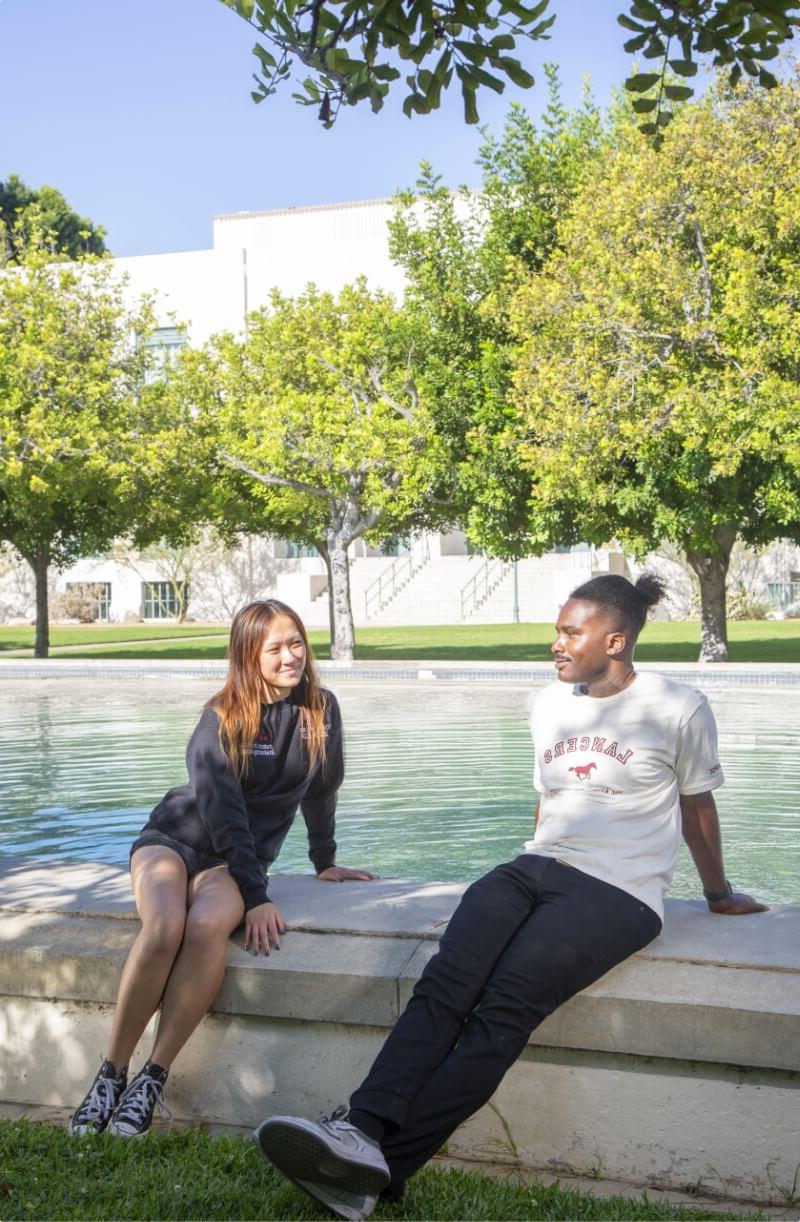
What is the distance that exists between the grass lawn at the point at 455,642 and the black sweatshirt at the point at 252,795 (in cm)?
1824

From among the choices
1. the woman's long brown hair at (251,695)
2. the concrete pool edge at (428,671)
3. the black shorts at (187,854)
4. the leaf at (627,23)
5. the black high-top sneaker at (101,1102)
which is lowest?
the black high-top sneaker at (101,1102)

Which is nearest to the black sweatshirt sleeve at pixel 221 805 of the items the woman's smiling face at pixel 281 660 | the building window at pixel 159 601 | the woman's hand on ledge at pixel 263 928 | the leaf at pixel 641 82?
the woman's hand on ledge at pixel 263 928

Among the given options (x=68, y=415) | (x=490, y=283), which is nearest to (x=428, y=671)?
(x=490, y=283)

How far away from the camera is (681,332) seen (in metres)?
20.0

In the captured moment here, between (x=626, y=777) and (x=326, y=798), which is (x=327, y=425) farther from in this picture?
(x=626, y=777)

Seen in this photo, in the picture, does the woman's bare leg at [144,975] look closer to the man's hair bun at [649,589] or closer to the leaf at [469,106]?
the man's hair bun at [649,589]

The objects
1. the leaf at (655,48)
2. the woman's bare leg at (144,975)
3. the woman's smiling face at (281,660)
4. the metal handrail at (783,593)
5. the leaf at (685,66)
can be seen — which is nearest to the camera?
the woman's bare leg at (144,975)

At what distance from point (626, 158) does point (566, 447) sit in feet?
14.9

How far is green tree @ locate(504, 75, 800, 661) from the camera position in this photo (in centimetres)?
1953

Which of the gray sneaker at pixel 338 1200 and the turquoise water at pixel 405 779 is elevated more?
the gray sneaker at pixel 338 1200

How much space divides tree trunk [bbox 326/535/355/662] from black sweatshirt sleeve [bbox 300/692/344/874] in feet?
67.3

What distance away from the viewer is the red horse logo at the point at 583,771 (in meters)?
3.71

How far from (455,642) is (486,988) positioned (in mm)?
27457

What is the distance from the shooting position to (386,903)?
3.94 meters
